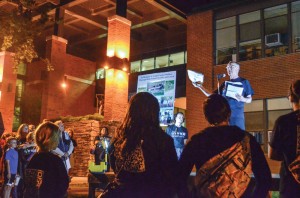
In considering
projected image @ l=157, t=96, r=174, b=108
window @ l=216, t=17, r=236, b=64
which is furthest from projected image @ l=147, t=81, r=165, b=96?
window @ l=216, t=17, r=236, b=64

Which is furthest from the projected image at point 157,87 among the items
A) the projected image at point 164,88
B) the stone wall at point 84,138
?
the stone wall at point 84,138

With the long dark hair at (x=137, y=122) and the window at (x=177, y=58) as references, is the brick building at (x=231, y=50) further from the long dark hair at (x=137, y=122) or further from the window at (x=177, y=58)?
the long dark hair at (x=137, y=122)

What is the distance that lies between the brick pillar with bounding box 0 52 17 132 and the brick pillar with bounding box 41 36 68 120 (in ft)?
10.4

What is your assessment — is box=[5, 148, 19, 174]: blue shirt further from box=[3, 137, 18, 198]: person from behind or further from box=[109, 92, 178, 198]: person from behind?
box=[109, 92, 178, 198]: person from behind

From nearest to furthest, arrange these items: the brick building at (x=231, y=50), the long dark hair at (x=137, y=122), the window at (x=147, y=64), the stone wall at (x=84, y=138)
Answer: the long dark hair at (x=137, y=122) → the brick building at (x=231, y=50) → the stone wall at (x=84, y=138) → the window at (x=147, y=64)

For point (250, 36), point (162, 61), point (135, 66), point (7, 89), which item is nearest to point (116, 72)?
point (250, 36)

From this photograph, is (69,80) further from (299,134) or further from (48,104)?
(299,134)

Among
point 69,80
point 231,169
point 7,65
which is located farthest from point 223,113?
point 69,80

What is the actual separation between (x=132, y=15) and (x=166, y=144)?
20823 mm

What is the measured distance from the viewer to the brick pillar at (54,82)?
21.5m

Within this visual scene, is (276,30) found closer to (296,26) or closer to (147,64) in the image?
(296,26)

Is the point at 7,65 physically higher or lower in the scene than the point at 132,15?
lower

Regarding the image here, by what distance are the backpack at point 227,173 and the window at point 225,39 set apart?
14.7 metres

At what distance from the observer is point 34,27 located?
12.9 metres
